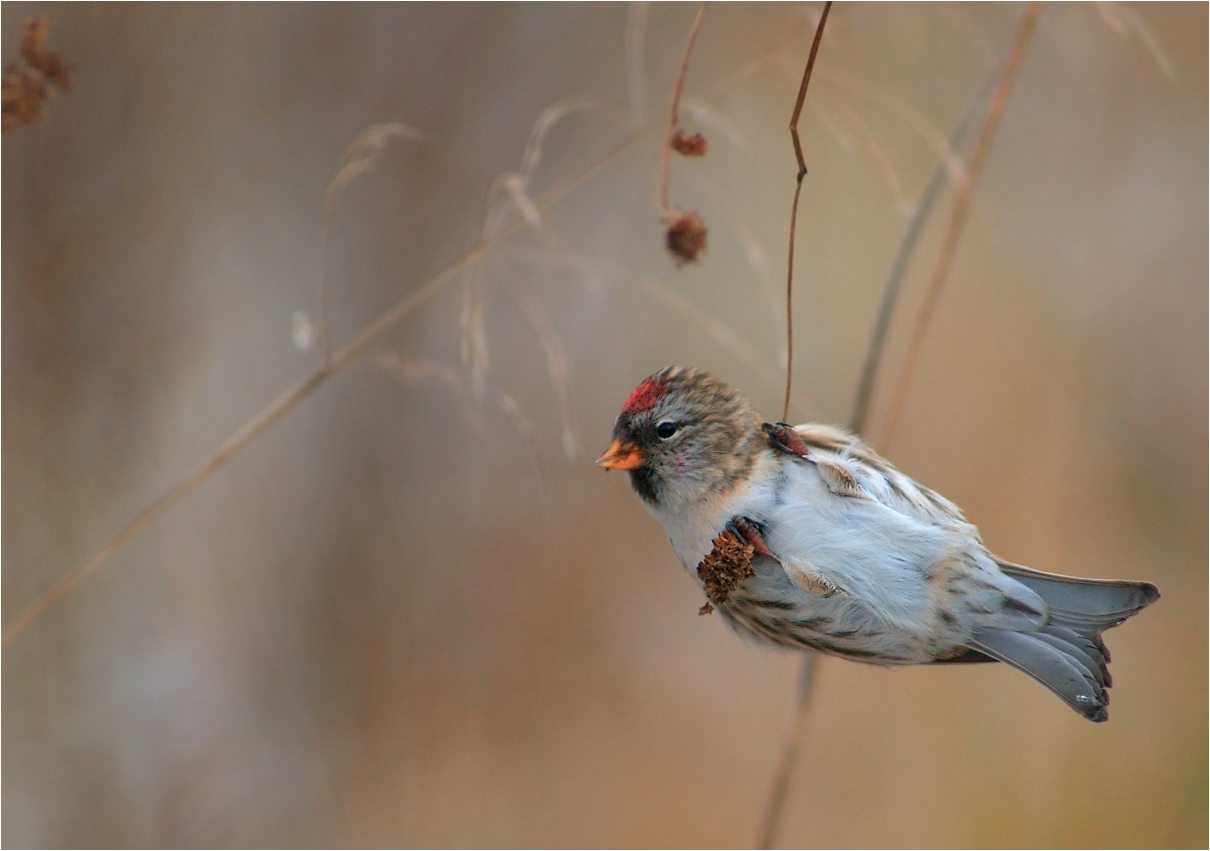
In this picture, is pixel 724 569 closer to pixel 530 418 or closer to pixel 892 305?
pixel 892 305

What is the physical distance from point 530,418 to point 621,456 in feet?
7.31

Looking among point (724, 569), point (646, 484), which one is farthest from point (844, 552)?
point (646, 484)

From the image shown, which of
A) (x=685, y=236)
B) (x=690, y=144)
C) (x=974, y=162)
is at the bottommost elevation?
(x=685, y=236)

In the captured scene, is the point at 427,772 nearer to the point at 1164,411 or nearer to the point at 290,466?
the point at 290,466

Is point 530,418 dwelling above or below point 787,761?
above


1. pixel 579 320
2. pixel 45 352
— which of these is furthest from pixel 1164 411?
pixel 45 352

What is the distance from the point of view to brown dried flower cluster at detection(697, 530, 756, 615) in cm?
148

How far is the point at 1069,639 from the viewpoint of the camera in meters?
1.66

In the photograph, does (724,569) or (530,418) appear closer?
(724,569)

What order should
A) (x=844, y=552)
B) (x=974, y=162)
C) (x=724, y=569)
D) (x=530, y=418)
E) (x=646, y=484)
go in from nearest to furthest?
(x=724, y=569) < (x=844, y=552) < (x=646, y=484) < (x=974, y=162) < (x=530, y=418)

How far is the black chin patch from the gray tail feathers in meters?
0.57

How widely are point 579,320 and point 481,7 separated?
1120mm

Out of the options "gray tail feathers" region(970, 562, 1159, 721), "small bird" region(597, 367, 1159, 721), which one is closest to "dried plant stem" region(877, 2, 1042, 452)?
"small bird" region(597, 367, 1159, 721)

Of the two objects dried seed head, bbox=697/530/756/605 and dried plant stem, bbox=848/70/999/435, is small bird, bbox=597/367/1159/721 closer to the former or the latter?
dried seed head, bbox=697/530/756/605
